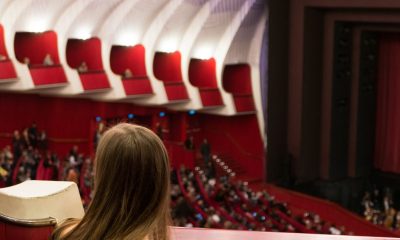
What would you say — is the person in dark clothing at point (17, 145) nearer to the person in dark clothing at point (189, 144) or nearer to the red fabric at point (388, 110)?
the person in dark clothing at point (189, 144)

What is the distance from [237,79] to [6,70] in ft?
17.6

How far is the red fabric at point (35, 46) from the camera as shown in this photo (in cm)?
1300

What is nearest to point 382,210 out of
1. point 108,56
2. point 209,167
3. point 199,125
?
point 209,167

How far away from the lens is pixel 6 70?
1160 cm

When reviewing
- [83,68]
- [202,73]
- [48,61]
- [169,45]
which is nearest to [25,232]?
[48,61]

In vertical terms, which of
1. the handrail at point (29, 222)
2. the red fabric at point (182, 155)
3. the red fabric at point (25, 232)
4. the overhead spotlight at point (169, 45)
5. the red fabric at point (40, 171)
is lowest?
the red fabric at point (182, 155)

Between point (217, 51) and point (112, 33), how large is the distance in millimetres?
2353

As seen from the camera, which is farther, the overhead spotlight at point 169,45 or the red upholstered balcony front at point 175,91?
the overhead spotlight at point 169,45

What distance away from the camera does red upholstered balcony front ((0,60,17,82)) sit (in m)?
11.5

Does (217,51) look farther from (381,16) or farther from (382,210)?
(382,210)

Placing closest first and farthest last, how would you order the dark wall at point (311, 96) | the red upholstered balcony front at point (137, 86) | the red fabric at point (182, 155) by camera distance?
1. the red upholstered balcony front at point (137, 86)
2. the dark wall at point (311, 96)
3. the red fabric at point (182, 155)

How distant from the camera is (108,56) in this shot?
525 inches

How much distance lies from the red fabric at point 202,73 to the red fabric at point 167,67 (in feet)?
1.47

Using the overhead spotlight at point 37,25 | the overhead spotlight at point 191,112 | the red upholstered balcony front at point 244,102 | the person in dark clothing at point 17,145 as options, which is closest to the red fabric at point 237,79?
the red upholstered balcony front at point 244,102
